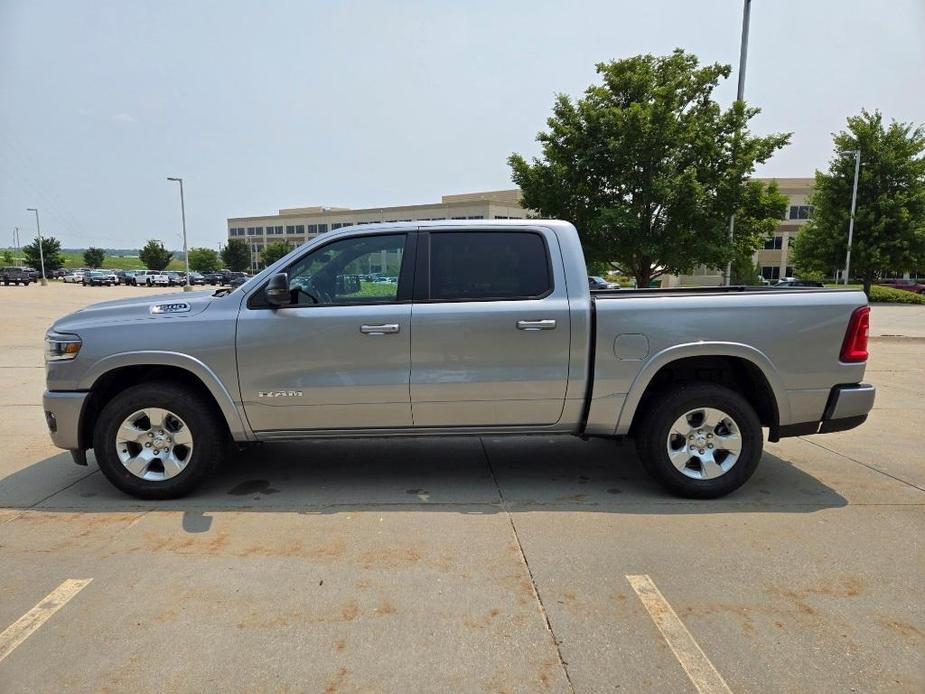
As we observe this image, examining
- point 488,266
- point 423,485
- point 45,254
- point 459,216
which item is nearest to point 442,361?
point 488,266

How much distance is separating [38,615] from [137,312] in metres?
2.11

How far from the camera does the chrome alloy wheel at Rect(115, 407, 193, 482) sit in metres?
4.38

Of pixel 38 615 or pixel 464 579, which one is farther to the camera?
pixel 464 579

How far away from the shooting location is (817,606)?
3105 millimetres

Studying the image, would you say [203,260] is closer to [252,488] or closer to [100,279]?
[100,279]

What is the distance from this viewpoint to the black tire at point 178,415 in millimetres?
4352

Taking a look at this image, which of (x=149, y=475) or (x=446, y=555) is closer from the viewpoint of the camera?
(x=446, y=555)

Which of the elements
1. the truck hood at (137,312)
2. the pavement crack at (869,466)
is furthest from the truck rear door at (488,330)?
the pavement crack at (869,466)

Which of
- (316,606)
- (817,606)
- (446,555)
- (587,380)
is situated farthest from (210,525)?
(817,606)

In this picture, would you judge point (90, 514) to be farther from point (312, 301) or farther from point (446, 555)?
point (446, 555)

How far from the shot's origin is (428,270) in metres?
4.46

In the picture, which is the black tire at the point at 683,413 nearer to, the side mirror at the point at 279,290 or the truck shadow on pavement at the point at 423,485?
the truck shadow on pavement at the point at 423,485

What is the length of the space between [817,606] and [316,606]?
251 centimetres

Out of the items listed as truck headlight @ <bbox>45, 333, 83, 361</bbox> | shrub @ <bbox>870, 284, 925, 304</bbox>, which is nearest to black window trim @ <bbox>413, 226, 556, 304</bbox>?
truck headlight @ <bbox>45, 333, 83, 361</bbox>
